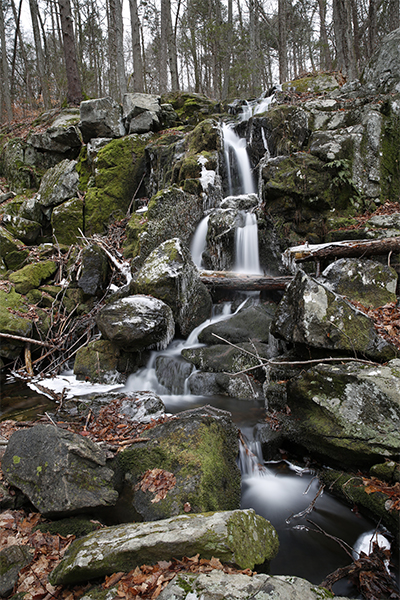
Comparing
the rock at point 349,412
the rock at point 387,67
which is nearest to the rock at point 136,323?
the rock at point 349,412

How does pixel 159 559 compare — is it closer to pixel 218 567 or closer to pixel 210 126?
pixel 218 567

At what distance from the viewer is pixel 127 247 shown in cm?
977

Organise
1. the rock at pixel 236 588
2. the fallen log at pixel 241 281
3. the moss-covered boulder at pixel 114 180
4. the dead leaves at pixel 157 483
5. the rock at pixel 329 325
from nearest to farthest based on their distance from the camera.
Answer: the rock at pixel 236 588 → the dead leaves at pixel 157 483 → the rock at pixel 329 325 → the fallen log at pixel 241 281 → the moss-covered boulder at pixel 114 180

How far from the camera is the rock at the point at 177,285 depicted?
23.3 ft

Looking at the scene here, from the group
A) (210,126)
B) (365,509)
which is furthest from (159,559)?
(210,126)

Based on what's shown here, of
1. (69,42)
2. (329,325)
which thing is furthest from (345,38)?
(329,325)

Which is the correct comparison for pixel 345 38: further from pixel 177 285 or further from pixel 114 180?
pixel 177 285

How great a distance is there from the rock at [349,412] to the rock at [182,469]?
102cm

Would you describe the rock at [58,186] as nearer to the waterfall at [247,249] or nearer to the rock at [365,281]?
the waterfall at [247,249]

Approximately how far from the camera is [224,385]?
19.0ft

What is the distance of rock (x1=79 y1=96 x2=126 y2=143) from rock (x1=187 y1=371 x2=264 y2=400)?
11.1 metres

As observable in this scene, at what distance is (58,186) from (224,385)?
1034cm

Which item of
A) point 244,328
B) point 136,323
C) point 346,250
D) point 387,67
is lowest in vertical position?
point 244,328

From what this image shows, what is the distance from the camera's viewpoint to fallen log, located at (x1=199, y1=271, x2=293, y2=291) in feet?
24.1
